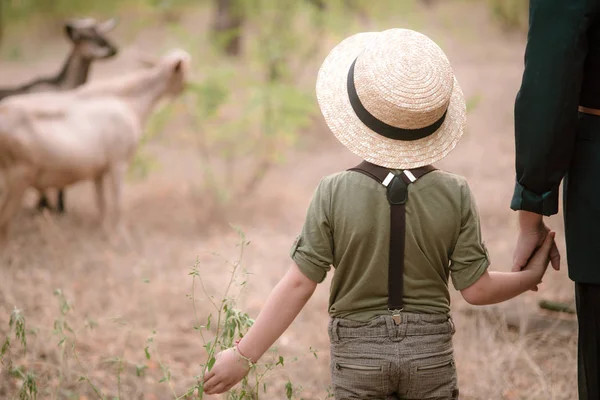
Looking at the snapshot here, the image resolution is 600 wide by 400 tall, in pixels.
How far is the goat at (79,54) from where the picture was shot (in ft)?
22.6

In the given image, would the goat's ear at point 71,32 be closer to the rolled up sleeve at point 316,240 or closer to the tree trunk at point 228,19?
the tree trunk at point 228,19

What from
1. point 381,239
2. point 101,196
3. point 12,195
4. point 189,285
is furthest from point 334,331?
point 101,196

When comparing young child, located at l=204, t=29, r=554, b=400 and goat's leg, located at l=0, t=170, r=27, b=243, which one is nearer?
young child, located at l=204, t=29, r=554, b=400

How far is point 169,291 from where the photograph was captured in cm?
527

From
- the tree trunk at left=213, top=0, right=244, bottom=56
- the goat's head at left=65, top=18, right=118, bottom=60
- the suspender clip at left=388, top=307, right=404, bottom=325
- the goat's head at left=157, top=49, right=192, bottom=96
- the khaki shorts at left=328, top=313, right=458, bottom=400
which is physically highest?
the suspender clip at left=388, top=307, right=404, bottom=325

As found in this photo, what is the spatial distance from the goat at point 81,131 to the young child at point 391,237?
4.25 metres

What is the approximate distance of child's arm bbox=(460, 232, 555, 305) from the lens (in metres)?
2.20

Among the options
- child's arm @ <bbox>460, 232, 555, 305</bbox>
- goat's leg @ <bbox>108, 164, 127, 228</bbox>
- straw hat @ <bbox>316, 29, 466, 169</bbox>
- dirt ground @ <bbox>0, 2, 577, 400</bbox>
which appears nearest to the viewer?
straw hat @ <bbox>316, 29, 466, 169</bbox>

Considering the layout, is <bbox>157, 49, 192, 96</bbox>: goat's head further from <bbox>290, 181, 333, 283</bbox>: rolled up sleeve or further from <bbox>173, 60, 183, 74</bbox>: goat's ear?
<bbox>290, 181, 333, 283</bbox>: rolled up sleeve

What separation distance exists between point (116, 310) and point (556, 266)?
3404 mm

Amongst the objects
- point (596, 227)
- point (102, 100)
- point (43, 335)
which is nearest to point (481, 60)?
point (102, 100)

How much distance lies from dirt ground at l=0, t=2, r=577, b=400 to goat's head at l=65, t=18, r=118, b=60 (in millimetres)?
1684

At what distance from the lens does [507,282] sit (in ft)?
7.38

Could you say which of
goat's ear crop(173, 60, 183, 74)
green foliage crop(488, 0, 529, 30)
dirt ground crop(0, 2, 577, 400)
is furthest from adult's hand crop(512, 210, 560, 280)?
green foliage crop(488, 0, 529, 30)
